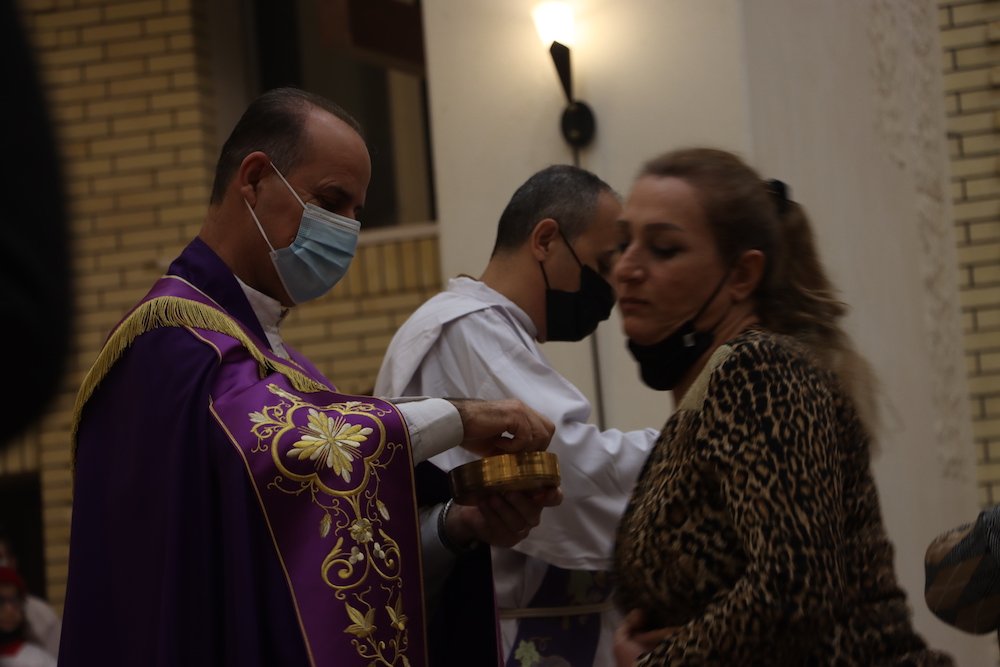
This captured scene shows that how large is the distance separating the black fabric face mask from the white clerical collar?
95cm

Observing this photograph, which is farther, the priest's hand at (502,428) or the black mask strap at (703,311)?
the priest's hand at (502,428)

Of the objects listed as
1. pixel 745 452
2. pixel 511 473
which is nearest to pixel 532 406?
pixel 511 473

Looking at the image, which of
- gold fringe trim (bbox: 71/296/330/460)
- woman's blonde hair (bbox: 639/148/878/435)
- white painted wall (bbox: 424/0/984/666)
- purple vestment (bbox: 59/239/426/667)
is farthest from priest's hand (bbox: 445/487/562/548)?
white painted wall (bbox: 424/0/984/666)

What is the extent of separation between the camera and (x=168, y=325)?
301 centimetres

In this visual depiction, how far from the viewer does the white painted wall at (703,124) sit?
555cm

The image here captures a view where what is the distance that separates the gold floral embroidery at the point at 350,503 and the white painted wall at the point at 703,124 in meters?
2.42

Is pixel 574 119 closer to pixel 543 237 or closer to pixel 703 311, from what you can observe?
pixel 543 237

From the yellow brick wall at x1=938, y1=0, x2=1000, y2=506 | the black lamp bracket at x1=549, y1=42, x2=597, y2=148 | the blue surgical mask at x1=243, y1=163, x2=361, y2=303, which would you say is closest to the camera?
the blue surgical mask at x1=243, y1=163, x2=361, y2=303

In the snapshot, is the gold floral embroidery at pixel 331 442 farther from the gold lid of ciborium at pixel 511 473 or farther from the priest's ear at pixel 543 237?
the priest's ear at pixel 543 237

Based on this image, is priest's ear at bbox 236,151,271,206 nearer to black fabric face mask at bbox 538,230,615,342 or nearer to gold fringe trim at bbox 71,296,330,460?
gold fringe trim at bbox 71,296,330,460

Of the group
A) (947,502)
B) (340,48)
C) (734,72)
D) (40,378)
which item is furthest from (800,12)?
(40,378)

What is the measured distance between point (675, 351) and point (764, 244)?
24 centimetres

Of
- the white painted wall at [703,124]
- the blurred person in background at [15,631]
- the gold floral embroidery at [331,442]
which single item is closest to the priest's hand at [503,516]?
the gold floral embroidery at [331,442]

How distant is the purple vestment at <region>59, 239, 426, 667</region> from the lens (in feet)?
9.06
